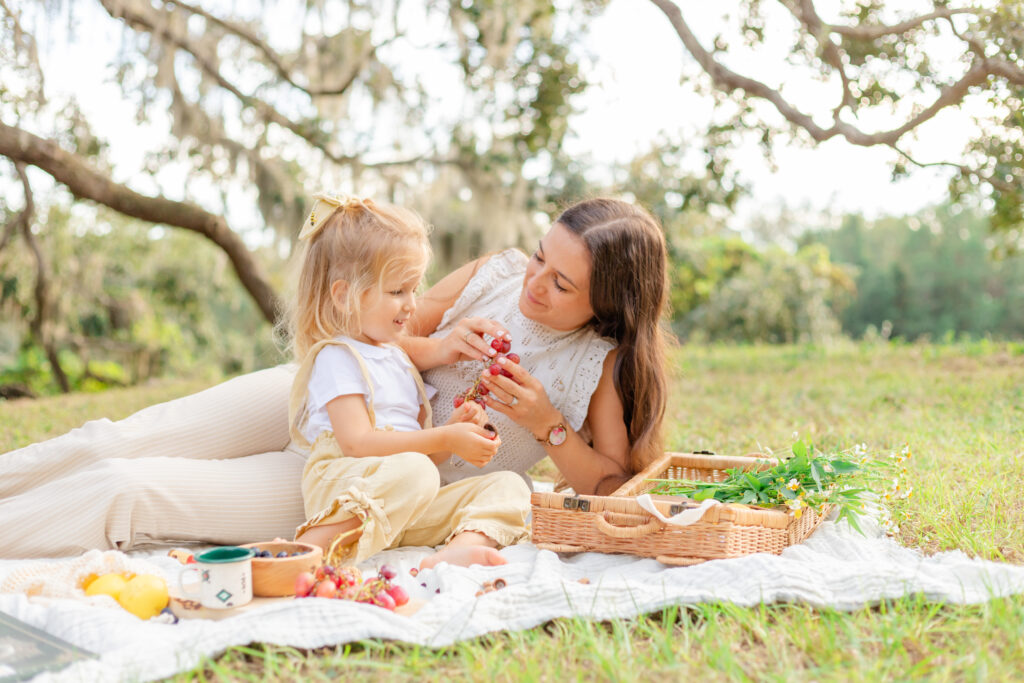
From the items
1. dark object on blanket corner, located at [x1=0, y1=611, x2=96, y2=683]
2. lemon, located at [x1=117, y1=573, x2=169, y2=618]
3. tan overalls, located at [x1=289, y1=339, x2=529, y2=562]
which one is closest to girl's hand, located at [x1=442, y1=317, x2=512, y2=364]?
tan overalls, located at [x1=289, y1=339, x2=529, y2=562]

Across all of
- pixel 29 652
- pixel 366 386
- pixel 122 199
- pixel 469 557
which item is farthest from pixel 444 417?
pixel 122 199

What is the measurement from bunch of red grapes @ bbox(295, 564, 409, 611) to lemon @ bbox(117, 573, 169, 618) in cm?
29

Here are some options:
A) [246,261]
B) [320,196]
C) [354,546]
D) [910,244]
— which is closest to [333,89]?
[246,261]

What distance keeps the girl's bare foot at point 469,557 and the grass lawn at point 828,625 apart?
46 centimetres

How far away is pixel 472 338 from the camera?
104 inches

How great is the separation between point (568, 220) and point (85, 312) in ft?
A: 39.1

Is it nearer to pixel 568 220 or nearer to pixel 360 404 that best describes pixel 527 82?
pixel 568 220

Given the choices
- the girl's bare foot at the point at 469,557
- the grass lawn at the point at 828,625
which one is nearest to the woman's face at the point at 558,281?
the grass lawn at the point at 828,625

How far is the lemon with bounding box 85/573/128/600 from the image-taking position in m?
1.89

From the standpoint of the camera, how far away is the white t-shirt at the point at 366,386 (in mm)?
2400

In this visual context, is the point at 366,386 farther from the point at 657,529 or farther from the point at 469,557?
the point at 657,529

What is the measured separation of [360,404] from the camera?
2.39m

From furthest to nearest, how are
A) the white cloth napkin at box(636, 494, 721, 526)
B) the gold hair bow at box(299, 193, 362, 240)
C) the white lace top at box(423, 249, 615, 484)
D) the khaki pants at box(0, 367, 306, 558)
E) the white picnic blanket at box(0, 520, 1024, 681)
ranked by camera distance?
the white lace top at box(423, 249, 615, 484) → the gold hair bow at box(299, 193, 362, 240) → the khaki pants at box(0, 367, 306, 558) → the white cloth napkin at box(636, 494, 721, 526) → the white picnic blanket at box(0, 520, 1024, 681)

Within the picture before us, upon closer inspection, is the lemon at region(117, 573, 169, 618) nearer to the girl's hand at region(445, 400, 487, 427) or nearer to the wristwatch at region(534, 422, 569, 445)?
the girl's hand at region(445, 400, 487, 427)
